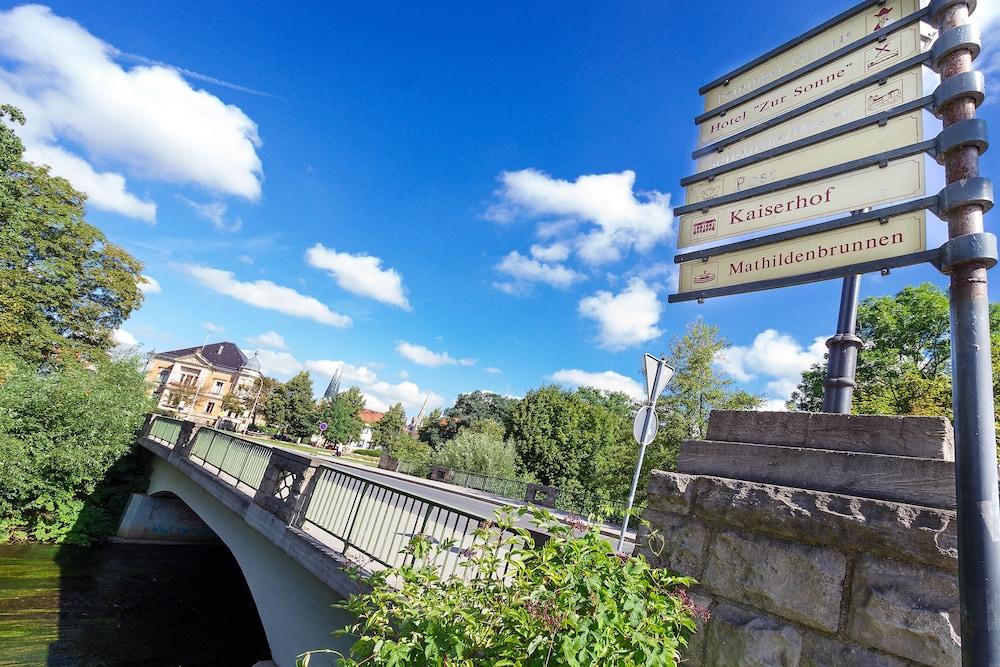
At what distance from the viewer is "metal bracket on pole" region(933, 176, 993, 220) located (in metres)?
1.82

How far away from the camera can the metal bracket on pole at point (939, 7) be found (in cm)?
210

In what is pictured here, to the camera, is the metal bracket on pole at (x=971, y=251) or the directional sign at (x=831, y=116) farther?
the directional sign at (x=831, y=116)

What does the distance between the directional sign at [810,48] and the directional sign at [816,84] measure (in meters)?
0.13

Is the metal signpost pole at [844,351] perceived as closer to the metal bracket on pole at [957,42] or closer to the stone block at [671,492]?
the stone block at [671,492]

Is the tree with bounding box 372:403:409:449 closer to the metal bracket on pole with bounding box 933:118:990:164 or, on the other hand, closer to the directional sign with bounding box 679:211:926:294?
the directional sign with bounding box 679:211:926:294

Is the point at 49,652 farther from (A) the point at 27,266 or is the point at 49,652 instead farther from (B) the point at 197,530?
(A) the point at 27,266

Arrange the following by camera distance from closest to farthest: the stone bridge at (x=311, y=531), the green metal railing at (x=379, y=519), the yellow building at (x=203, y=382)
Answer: the green metal railing at (x=379, y=519) < the stone bridge at (x=311, y=531) < the yellow building at (x=203, y=382)

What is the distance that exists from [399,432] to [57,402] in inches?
2007

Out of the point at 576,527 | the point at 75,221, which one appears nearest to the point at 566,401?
the point at 75,221

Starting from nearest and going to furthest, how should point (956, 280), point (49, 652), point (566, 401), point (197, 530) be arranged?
1. point (956, 280)
2. point (49, 652)
3. point (197, 530)
4. point (566, 401)

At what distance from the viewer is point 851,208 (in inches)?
97.7

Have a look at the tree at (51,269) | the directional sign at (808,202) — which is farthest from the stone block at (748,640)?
the tree at (51,269)

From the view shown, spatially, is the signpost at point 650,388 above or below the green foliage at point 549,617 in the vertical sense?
above

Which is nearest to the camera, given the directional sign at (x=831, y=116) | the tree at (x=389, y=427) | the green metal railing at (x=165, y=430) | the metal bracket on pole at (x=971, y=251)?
the metal bracket on pole at (x=971, y=251)
